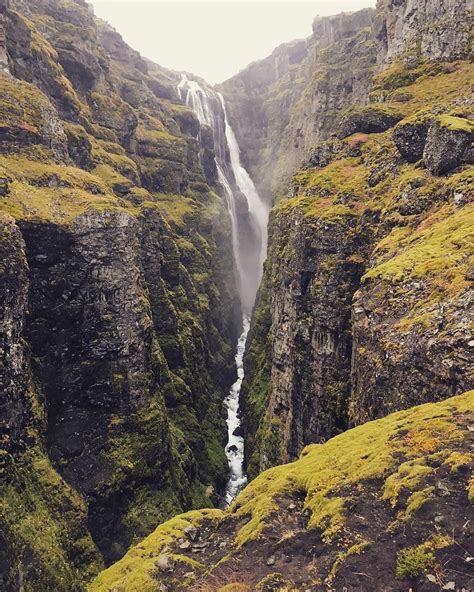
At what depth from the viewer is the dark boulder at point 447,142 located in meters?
32.9

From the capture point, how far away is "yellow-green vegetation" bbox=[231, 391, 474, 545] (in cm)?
1422

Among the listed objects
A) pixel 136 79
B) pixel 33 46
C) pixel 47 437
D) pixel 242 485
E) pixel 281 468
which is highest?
pixel 136 79

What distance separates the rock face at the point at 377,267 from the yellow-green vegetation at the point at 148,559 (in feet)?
41.0

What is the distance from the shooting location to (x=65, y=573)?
112ft

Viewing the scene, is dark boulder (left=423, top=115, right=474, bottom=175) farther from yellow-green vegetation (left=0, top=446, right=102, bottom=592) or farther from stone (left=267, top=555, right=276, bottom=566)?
yellow-green vegetation (left=0, top=446, right=102, bottom=592)

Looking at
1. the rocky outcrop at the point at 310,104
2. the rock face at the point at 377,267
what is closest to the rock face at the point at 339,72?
the rocky outcrop at the point at 310,104

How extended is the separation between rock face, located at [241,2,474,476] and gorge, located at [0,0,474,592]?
201 mm

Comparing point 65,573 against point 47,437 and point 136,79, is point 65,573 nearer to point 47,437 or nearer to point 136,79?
point 47,437

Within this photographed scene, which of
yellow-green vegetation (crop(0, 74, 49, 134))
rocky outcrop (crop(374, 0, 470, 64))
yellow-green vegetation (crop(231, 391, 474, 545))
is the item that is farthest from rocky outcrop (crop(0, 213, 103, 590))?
rocky outcrop (crop(374, 0, 470, 64))

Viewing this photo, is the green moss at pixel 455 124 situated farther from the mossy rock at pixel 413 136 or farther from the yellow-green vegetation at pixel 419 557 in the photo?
the yellow-green vegetation at pixel 419 557

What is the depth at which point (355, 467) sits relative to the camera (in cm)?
1572

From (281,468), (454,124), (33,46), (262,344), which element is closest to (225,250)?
(262,344)

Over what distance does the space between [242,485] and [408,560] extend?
57.4m

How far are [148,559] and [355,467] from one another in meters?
8.40
